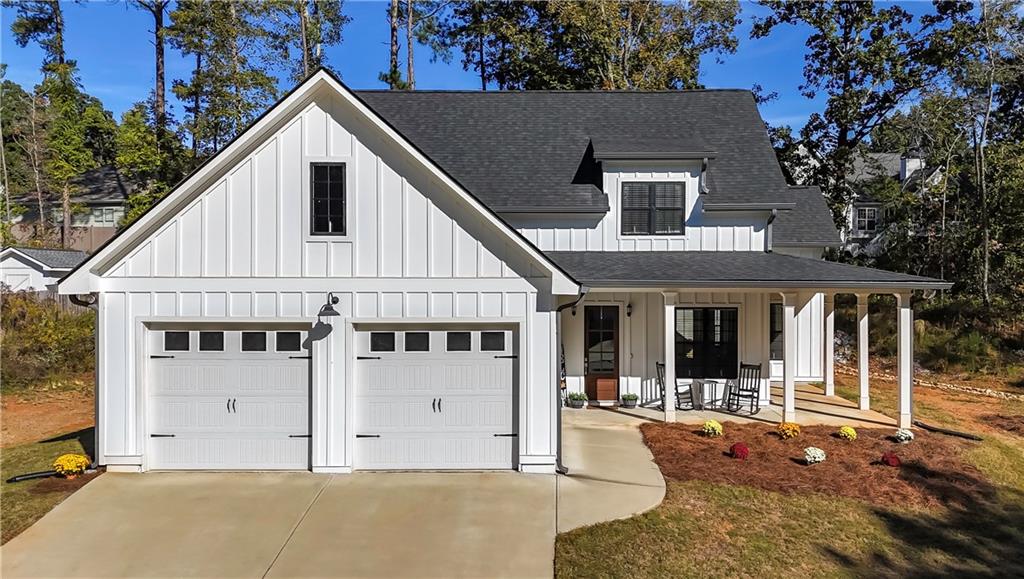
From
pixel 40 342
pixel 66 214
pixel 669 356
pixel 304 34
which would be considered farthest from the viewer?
pixel 66 214

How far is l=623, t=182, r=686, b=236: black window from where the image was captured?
13367 millimetres

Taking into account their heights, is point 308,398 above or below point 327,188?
below

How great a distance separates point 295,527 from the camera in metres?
7.02

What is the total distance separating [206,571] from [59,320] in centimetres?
1619

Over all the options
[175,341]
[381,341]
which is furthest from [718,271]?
[175,341]

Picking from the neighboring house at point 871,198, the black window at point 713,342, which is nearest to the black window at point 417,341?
the black window at point 713,342

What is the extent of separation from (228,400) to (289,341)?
50.3 inches

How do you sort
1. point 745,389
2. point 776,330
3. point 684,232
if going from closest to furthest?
point 745,389
point 684,232
point 776,330

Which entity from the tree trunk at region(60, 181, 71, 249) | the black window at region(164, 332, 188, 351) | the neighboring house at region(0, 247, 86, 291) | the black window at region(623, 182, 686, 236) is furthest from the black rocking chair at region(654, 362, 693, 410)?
the tree trunk at region(60, 181, 71, 249)

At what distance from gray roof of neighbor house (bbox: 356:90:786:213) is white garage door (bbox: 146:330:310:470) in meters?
5.87

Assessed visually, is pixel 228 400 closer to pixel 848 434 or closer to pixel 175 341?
pixel 175 341

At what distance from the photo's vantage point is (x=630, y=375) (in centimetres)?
1310

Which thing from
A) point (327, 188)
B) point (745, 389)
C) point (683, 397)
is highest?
point (327, 188)

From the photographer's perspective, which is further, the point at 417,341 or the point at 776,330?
the point at 776,330
